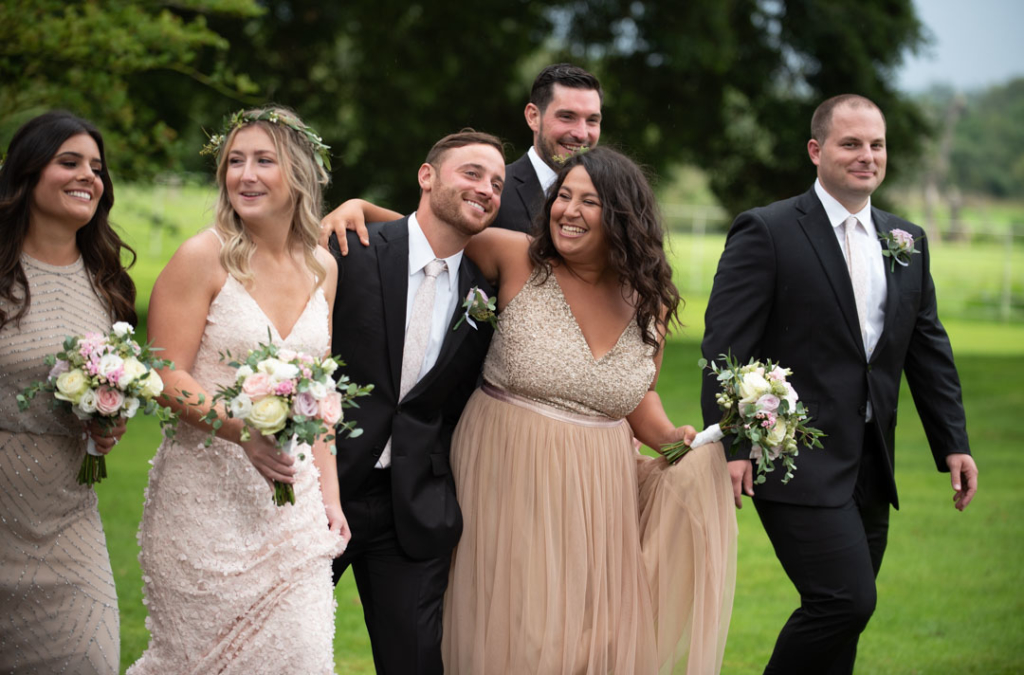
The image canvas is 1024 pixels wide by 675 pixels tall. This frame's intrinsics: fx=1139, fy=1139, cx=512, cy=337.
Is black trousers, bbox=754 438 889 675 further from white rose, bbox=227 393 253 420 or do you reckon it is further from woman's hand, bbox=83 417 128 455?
woman's hand, bbox=83 417 128 455

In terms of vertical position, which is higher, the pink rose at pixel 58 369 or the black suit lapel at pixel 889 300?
the black suit lapel at pixel 889 300

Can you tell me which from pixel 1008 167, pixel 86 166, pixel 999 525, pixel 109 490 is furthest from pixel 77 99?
pixel 1008 167

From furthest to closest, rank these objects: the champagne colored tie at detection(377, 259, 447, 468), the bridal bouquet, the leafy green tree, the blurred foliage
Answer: the blurred foliage, the leafy green tree, the champagne colored tie at detection(377, 259, 447, 468), the bridal bouquet

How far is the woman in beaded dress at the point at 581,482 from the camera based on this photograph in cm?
490

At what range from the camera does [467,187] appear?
15.9ft

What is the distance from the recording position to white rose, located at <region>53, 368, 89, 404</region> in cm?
369

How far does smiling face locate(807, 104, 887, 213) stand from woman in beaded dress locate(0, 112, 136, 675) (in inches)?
126

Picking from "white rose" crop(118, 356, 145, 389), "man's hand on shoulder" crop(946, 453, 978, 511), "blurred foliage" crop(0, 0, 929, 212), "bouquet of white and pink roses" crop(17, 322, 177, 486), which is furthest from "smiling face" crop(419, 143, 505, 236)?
"blurred foliage" crop(0, 0, 929, 212)

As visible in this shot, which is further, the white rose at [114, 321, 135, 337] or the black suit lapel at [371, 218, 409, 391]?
the black suit lapel at [371, 218, 409, 391]

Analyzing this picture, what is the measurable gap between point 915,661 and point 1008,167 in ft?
250

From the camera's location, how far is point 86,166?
4.10m

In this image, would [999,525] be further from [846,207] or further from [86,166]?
[86,166]

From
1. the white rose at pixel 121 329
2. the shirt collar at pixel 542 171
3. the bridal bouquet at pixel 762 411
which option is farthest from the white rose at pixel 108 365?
the shirt collar at pixel 542 171

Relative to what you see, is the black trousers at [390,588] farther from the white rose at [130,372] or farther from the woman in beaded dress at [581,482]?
the white rose at [130,372]
